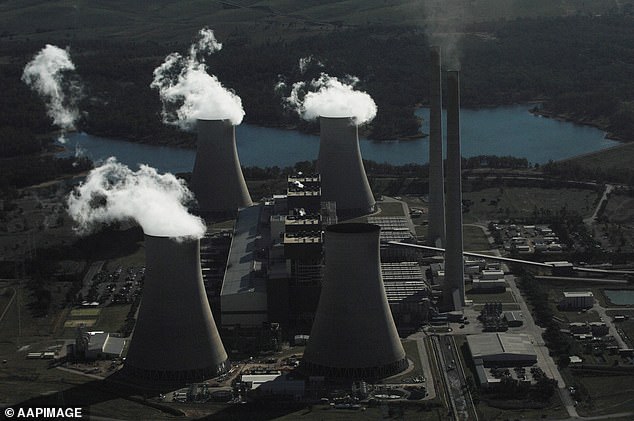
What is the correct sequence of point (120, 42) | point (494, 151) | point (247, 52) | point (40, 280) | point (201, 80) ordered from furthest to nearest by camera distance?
point (120, 42) < point (247, 52) < point (494, 151) < point (201, 80) < point (40, 280)

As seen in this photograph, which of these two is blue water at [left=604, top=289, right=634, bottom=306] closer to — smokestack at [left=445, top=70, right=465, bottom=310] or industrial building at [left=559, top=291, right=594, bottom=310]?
industrial building at [left=559, top=291, right=594, bottom=310]

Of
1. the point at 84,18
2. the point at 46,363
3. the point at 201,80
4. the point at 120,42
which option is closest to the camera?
the point at 46,363

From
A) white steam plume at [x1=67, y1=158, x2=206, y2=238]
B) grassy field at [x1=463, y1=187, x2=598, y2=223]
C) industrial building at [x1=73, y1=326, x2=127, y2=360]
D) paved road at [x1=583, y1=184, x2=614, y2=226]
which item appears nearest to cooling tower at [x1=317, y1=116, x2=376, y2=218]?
grassy field at [x1=463, y1=187, x2=598, y2=223]

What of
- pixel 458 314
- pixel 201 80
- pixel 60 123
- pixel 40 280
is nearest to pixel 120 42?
pixel 60 123

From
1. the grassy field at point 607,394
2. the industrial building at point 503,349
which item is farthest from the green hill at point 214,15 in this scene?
the grassy field at point 607,394

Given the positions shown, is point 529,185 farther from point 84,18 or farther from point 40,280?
point 84,18

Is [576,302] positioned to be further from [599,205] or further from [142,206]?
[599,205]

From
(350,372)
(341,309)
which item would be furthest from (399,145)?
(341,309)
